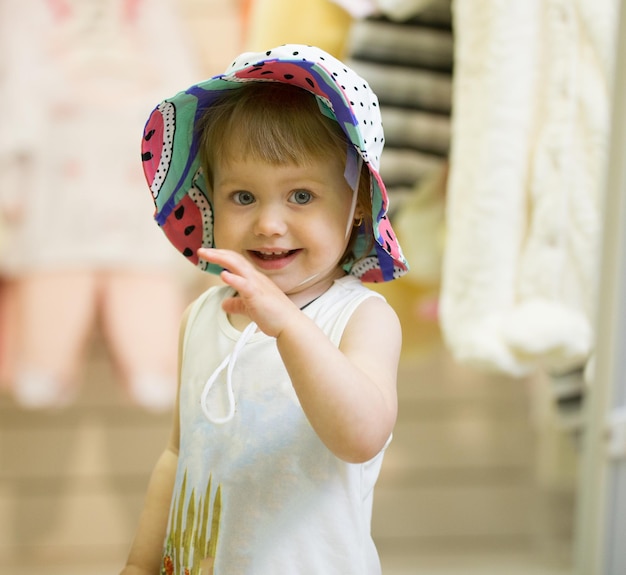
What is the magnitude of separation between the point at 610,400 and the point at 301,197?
0.42m

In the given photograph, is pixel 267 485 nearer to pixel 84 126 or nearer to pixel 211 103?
pixel 211 103

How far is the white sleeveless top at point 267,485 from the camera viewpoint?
639 millimetres

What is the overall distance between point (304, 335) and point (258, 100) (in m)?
0.22

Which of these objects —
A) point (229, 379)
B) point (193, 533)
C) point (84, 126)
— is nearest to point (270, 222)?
point (229, 379)

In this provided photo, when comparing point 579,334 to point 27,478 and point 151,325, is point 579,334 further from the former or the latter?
point 27,478

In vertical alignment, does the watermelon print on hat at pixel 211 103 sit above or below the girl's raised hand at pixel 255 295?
above

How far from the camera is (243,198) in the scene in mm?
674

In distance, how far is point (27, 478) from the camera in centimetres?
180

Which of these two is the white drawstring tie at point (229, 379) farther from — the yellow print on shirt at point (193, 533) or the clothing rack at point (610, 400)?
the clothing rack at point (610, 400)

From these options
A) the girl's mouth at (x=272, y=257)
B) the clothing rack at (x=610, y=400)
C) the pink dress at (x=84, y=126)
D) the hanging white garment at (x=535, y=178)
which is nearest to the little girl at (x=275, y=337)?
the girl's mouth at (x=272, y=257)

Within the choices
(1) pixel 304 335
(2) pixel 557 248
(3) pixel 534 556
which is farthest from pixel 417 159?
(3) pixel 534 556

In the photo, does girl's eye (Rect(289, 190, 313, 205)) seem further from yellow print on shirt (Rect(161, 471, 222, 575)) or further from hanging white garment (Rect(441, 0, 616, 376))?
hanging white garment (Rect(441, 0, 616, 376))

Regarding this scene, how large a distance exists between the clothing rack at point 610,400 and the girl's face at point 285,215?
287 mm

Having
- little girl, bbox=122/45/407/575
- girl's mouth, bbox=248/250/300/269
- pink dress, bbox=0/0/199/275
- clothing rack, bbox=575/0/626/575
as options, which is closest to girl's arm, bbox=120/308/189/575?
little girl, bbox=122/45/407/575
